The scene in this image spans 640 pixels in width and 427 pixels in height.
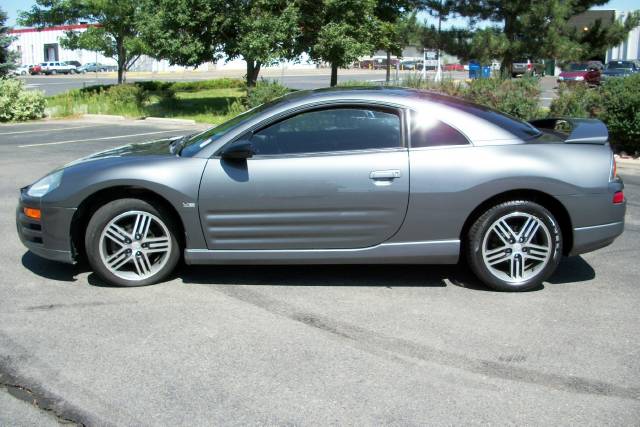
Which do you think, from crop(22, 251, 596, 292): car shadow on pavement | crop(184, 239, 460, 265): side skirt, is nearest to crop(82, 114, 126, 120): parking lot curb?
crop(22, 251, 596, 292): car shadow on pavement

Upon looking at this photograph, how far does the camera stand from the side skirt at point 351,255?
16.3 feet

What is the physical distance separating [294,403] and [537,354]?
5.05 ft

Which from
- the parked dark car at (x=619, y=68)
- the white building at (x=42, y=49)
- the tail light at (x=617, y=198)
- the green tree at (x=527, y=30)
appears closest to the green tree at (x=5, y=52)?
the green tree at (x=527, y=30)

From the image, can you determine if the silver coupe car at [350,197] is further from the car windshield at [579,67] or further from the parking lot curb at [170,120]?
the car windshield at [579,67]

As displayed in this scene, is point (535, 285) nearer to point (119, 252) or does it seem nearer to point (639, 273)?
point (639, 273)

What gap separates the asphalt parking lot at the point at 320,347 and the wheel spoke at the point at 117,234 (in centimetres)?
39

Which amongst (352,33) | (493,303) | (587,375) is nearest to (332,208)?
(493,303)

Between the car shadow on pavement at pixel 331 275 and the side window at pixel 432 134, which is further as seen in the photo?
the car shadow on pavement at pixel 331 275

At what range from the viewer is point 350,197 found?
4863 mm

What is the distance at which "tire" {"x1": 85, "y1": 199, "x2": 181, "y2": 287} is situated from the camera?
505 cm

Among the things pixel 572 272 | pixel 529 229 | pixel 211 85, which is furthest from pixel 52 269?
pixel 211 85

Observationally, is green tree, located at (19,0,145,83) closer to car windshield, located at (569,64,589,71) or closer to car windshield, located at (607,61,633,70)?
car windshield, located at (569,64,589,71)

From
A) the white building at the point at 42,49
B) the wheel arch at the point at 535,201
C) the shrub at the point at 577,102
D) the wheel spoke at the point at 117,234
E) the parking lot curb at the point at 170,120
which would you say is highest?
the white building at the point at 42,49

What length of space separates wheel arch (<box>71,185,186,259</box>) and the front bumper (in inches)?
1.9
